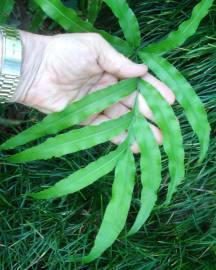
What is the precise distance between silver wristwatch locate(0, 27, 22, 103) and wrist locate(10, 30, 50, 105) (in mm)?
28

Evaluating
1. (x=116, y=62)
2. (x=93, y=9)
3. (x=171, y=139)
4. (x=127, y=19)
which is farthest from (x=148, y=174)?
(x=93, y=9)

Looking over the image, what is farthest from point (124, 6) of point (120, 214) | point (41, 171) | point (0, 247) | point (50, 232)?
point (0, 247)

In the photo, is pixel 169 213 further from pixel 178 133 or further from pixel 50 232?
pixel 178 133

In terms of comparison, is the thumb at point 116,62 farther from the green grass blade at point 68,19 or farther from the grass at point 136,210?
the grass at point 136,210

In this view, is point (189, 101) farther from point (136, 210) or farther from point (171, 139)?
point (136, 210)

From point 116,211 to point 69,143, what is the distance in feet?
0.71

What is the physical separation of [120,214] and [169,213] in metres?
0.72

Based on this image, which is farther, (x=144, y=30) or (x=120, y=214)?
(x=144, y=30)

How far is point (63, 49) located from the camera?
1.38 m

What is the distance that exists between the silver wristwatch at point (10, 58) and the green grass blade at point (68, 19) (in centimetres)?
12

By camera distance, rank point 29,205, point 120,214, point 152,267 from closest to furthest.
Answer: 1. point 120,214
2. point 152,267
3. point 29,205

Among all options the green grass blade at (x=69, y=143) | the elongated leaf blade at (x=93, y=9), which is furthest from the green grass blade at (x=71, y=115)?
the elongated leaf blade at (x=93, y=9)

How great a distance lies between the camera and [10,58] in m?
1.36

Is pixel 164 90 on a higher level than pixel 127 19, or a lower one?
lower
